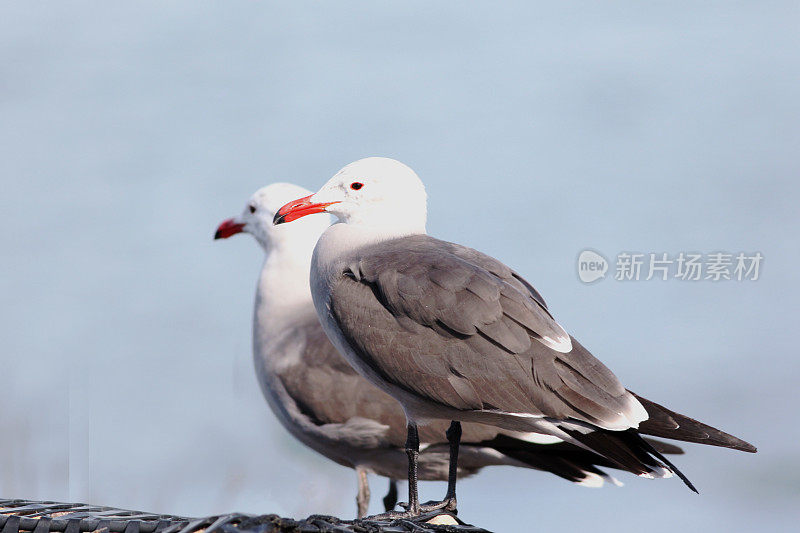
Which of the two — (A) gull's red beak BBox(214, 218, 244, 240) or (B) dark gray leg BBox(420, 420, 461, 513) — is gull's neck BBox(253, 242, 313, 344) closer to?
(A) gull's red beak BBox(214, 218, 244, 240)

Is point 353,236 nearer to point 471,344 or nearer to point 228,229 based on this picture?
point 471,344

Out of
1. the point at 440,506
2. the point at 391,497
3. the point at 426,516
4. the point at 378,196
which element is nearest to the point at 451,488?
the point at 440,506

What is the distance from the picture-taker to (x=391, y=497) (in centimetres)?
493

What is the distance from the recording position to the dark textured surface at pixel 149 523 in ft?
6.20

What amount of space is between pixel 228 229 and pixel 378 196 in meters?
2.50

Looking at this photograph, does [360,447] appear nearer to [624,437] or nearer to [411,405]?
[411,405]

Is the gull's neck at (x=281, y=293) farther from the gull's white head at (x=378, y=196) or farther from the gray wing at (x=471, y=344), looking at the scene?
the gray wing at (x=471, y=344)

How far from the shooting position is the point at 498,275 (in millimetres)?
3084

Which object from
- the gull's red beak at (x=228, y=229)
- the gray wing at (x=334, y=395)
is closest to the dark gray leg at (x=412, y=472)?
the gray wing at (x=334, y=395)

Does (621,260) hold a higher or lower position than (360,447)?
higher

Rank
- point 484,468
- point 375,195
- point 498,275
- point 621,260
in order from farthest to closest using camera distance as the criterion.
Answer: point 621,260 → point 484,468 → point 375,195 → point 498,275

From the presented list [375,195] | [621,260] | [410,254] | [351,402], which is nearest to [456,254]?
[410,254]

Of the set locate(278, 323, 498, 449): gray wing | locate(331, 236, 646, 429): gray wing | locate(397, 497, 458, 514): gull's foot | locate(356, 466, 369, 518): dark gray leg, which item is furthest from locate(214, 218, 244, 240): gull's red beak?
locate(397, 497, 458, 514): gull's foot

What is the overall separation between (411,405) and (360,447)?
5.02 ft
